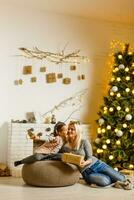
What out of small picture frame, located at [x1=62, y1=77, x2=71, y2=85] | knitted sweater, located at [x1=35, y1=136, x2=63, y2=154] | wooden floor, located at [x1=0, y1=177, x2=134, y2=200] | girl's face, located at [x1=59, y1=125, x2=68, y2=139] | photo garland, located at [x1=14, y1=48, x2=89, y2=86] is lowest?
wooden floor, located at [x1=0, y1=177, x2=134, y2=200]

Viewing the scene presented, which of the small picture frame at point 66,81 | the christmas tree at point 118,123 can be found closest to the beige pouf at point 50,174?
the christmas tree at point 118,123

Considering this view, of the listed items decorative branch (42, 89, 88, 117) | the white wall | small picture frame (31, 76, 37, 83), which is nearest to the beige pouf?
the white wall

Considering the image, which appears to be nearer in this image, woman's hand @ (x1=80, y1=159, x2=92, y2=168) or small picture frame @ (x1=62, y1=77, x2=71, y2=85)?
woman's hand @ (x1=80, y1=159, x2=92, y2=168)

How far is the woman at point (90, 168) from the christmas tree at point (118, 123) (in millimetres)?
1214

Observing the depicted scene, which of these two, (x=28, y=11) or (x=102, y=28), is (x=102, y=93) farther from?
(x=28, y=11)

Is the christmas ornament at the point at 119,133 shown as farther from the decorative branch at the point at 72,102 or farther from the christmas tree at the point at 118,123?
the decorative branch at the point at 72,102

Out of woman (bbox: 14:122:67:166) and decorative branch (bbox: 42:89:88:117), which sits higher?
decorative branch (bbox: 42:89:88:117)

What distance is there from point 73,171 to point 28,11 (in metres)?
3.31

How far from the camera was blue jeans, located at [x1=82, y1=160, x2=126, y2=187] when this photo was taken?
5285mm

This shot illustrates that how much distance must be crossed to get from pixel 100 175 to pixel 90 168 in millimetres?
216

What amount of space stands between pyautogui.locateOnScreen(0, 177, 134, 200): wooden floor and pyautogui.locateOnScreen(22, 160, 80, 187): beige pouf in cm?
9

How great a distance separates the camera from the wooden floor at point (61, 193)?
14.9 ft

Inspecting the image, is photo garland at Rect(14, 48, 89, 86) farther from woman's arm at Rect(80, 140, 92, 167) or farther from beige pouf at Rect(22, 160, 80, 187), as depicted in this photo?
beige pouf at Rect(22, 160, 80, 187)

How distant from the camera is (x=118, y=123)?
6773mm
